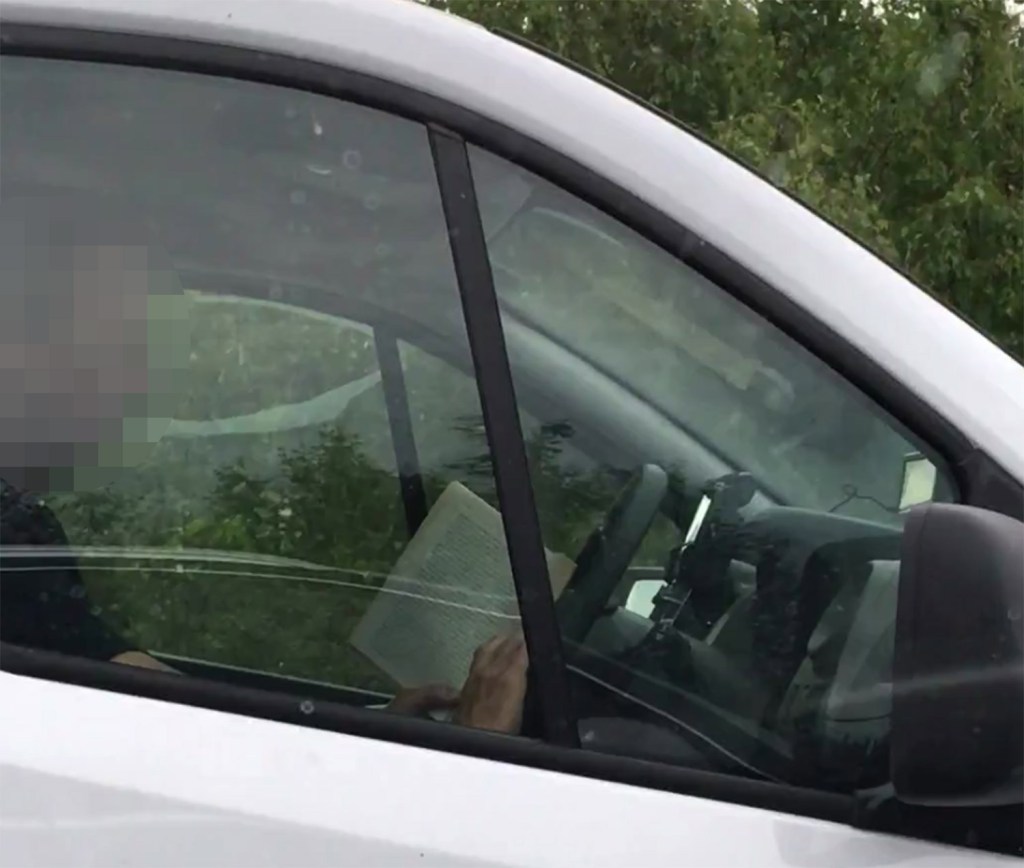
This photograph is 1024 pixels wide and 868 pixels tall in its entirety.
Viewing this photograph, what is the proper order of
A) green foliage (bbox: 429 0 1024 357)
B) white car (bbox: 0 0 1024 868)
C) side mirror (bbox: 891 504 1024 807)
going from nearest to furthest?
1. side mirror (bbox: 891 504 1024 807)
2. white car (bbox: 0 0 1024 868)
3. green foliage (bbox: 429 0 1024 357)

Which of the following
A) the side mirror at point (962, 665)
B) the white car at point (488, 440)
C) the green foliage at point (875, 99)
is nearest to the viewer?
the side mirror at point (962, 665)

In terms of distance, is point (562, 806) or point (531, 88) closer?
point (562, 806)

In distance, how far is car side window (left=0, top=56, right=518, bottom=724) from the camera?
4.73 ft

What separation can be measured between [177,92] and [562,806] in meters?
0.86

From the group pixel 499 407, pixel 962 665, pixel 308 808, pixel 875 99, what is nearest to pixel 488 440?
pixel 499 407

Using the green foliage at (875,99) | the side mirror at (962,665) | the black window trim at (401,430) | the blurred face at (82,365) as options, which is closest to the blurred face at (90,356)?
the blurred face at (82,365)

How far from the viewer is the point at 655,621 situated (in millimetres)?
1470

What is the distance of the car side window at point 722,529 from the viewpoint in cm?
142

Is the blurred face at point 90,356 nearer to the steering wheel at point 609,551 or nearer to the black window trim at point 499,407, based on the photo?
the black window trim at point 499,407

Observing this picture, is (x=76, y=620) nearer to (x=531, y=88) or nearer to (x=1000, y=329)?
(x=531, y=88)

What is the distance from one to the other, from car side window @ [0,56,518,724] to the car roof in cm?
6

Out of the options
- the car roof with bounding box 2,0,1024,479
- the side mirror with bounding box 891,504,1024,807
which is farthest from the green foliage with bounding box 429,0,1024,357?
the side mirror with bounding box 891,504,1024,807

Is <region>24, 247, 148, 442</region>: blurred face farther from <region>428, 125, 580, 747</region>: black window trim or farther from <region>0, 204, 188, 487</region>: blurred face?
<region>428, 125, 580, 747</region>: black window trim

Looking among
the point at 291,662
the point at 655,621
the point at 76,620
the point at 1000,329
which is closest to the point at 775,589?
the point at 655,621
